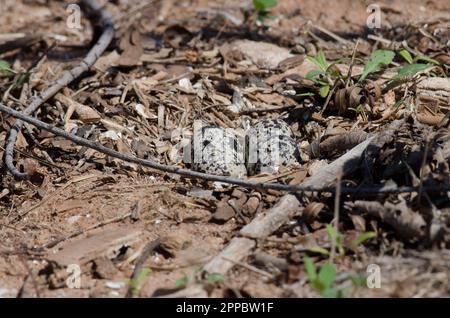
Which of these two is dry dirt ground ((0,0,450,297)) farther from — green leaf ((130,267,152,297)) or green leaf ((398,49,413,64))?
green leaf ((398,49,413,64))

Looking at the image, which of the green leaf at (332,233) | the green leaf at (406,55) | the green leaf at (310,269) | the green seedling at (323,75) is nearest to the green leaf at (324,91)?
the green seedling at (323,75)

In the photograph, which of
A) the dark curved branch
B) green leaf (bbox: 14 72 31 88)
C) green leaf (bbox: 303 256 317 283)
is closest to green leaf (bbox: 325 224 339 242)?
green leaf (bbox: 303 256 317 283)

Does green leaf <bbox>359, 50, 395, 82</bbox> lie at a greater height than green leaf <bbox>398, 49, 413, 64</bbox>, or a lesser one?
lesser

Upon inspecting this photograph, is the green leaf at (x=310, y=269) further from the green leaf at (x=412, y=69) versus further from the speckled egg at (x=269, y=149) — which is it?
the green leaf at (x=412, y=69)

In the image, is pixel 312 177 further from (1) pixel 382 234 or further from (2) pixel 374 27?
(2) pixel 374 27

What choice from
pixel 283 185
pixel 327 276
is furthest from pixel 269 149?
pixel 327 276
